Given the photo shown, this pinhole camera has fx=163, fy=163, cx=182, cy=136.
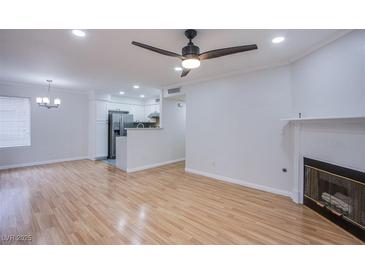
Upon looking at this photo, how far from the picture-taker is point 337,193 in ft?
7.71

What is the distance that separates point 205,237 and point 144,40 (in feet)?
8.97

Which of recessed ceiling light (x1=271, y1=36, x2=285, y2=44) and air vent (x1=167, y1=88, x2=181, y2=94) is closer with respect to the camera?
recessed ceiling light (x1=271, y1=36, x2=285, y2=44)

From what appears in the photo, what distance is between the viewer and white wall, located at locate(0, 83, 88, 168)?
504cm

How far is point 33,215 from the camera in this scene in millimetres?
2414

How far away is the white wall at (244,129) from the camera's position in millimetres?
3219

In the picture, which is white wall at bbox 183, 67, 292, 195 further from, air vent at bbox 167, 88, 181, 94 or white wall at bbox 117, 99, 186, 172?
white wall at bbox 117, 99, 186, 172

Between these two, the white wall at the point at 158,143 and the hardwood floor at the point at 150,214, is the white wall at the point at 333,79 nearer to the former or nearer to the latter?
the hardwood floor at the point at 150,214

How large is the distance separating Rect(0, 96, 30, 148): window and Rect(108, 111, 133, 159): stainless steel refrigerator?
246 cm

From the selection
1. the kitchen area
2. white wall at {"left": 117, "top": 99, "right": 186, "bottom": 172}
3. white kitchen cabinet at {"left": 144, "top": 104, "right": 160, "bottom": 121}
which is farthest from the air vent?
white kitchen cabinet at {"left": 144, "top": 104, "right": 160, "bottom": 121}

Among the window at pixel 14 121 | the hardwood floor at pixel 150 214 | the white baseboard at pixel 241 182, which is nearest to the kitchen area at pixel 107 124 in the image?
the window at pixel 14 121

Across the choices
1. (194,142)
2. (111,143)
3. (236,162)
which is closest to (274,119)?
(236,162)

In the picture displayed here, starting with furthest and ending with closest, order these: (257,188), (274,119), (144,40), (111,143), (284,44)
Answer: (111,143), (257,188), (274,119), (284,44), (144,40)

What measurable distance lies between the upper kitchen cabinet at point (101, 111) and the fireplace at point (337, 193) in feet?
21.3
